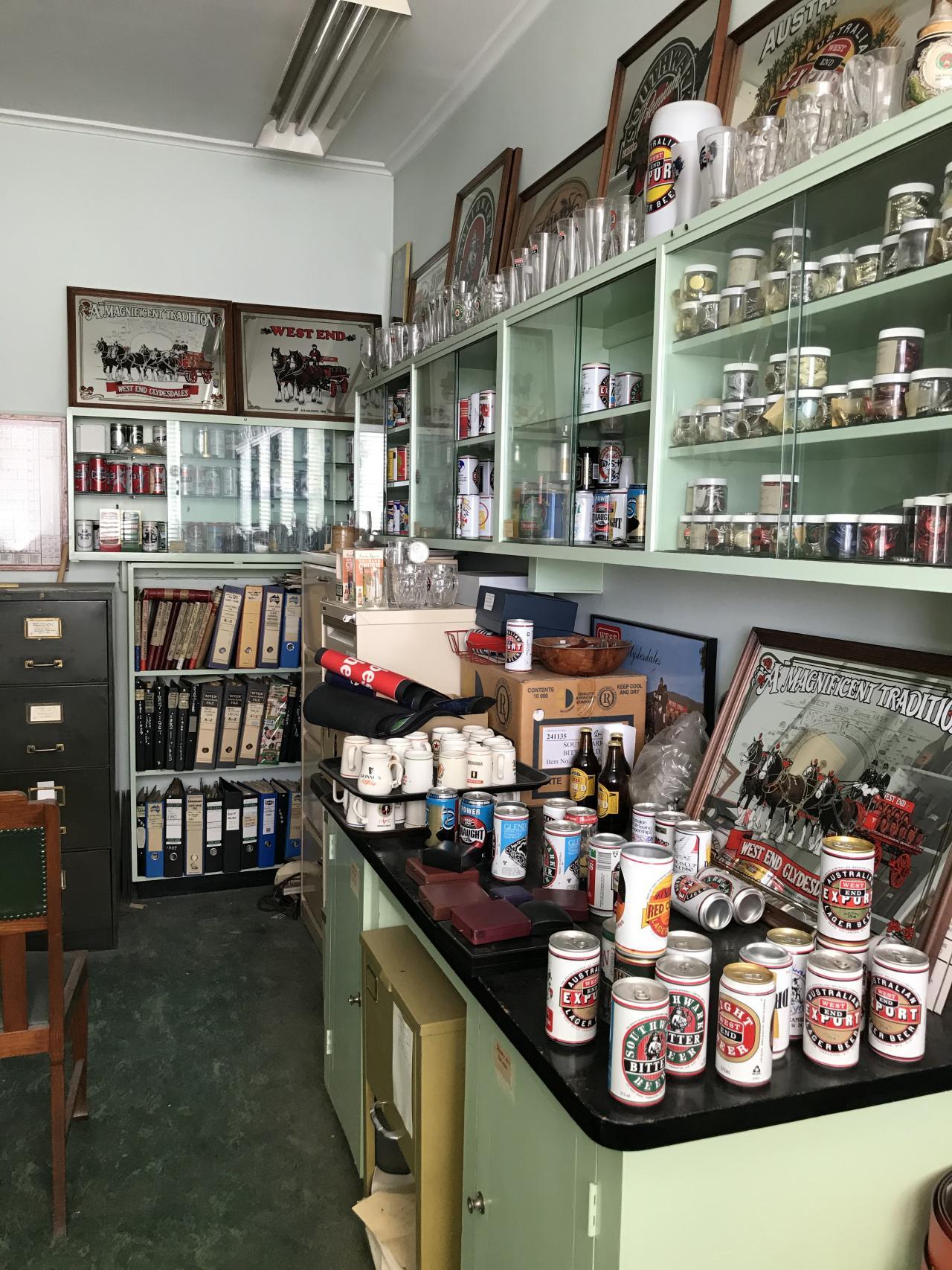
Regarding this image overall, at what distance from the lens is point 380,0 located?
259 centimetres

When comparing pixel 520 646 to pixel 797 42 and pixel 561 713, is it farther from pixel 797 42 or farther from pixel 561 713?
pixel 797 42

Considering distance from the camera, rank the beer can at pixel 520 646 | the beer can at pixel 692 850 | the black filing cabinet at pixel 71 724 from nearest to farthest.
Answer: the beer can at pixel 692 850 < the beer can at pixel 520 646 < the black filing cabinet at pixel 71 724

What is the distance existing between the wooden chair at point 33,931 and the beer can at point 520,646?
1.18 m

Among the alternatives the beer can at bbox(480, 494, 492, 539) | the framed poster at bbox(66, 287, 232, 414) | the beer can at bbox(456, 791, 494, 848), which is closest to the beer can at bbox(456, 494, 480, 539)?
the beer can at bbox(480, 494, 492, 539)

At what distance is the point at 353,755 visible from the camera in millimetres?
2189

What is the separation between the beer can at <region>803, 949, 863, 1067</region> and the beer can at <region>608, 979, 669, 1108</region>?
0.76 ft

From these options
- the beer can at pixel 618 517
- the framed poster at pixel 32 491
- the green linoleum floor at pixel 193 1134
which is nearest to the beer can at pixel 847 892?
the beer can at pixel 618 517

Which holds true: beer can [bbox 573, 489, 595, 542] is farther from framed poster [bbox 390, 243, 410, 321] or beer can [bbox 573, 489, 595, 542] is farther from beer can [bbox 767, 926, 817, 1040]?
framed poster [bbox 390, 243, 410, 321]

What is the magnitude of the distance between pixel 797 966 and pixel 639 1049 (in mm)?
316

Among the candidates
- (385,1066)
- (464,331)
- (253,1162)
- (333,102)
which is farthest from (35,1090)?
(333,102)

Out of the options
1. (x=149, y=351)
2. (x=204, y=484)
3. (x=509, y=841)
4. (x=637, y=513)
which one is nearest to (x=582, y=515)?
(x=637, y=513)

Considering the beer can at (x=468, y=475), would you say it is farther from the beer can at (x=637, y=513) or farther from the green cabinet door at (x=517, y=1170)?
the green cabinet door at (x=517, y=1170)

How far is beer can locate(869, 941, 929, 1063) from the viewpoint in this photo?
120 centimetres

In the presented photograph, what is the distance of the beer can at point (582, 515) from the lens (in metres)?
2.13
